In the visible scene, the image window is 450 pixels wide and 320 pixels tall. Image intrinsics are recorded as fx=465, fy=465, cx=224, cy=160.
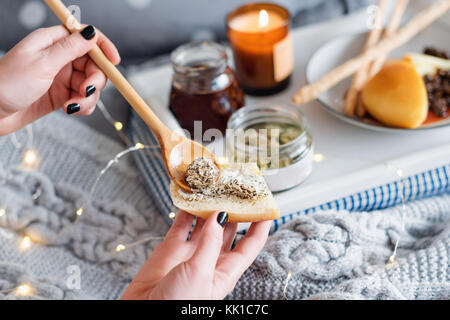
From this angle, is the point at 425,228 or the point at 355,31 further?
the point at 355,31

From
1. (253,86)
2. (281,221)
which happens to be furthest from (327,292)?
(253,86)

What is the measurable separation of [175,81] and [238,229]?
11.9 inches

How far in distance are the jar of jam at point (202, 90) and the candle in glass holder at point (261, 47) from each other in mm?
77

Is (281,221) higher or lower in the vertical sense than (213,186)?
lower

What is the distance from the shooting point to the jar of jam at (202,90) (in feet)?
2.66

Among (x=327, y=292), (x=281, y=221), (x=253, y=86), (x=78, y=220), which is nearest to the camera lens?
(x=327, y=292)

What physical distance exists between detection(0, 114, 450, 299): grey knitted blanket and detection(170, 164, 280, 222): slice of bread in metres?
0.08

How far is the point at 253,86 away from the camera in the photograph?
3.09ft

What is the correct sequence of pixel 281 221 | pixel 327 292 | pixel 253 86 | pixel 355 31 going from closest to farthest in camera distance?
pixel 327 292, pixel 281 221, pixel 253 86, pixel 355 31

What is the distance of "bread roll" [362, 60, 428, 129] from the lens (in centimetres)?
77

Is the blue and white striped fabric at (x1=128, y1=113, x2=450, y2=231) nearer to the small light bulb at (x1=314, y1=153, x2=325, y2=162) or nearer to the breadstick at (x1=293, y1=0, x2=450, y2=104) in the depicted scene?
the small light bulb at (x1=314, y1=153, x2=325, y2=162)

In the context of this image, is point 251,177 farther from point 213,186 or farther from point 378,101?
point 378,101

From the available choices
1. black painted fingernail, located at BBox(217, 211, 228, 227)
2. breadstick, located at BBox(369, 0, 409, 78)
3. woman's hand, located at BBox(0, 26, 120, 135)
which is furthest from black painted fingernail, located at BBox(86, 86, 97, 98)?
breadstick, located at BBox(369, 0, 409, 78)

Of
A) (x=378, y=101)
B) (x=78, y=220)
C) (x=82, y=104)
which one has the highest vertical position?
(x=82, y=104)
